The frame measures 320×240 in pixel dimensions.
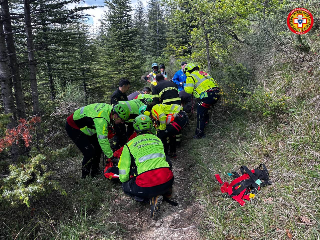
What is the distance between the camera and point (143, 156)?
3412mm

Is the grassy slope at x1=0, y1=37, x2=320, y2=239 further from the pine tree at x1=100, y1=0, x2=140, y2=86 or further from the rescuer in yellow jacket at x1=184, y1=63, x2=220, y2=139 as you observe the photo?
the pine tree at x1=100, y1=0, x2=140, y2=86

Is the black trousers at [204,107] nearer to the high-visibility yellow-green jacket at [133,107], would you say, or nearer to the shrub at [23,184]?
the high-visibility yellow-green jacket at [133,107]

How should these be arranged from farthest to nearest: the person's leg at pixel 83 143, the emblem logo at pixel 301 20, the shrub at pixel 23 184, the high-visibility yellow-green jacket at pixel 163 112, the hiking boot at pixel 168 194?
the emblem logo at pixel 301 20 < the high-visibility yellow-green jacket at pixel 163 112 < the person's leg at pixel 83 143 < the hiking boot at pixel 168 194 < the shrub at pixel 23 184

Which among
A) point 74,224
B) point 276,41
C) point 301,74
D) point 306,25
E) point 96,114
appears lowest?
point 74,224

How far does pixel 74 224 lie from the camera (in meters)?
3.18

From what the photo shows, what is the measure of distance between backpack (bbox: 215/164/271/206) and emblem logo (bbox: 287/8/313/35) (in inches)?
177

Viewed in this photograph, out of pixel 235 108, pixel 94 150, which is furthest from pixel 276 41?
pixel 94 150

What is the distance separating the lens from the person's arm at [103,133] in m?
4.13

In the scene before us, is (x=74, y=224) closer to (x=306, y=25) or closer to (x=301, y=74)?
(x=301, y=74)

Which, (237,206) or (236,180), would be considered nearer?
(237,206)

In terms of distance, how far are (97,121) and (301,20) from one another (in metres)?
6.41

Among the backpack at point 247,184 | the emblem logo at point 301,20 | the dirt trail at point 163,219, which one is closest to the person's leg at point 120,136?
the dirt trail at point 163,219

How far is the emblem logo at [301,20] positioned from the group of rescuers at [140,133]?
2.93 m

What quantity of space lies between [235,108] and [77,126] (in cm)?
464
